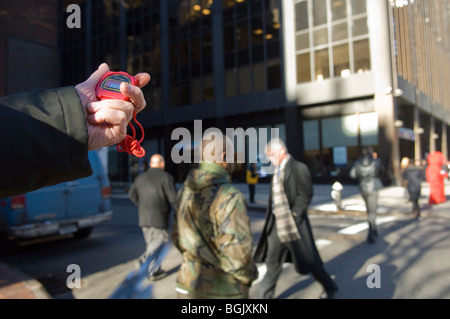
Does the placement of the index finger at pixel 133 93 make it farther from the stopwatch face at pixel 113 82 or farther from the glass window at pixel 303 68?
the glass window at pixel 303 68

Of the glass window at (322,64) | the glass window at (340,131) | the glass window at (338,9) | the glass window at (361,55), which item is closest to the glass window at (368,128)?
the glass window at (340,131)

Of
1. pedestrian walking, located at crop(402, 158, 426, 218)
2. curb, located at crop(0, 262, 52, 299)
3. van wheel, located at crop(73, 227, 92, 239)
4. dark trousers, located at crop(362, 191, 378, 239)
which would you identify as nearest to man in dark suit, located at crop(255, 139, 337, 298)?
curb, located at crop(0, 262, 52, 299)

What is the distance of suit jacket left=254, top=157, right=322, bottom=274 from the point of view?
408 cm

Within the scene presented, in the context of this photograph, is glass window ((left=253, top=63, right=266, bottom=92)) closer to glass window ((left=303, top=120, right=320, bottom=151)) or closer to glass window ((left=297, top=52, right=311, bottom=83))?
glass window ((left=297, top=52, right=311, bottom=83))

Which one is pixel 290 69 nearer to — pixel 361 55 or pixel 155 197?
pixel 361 55

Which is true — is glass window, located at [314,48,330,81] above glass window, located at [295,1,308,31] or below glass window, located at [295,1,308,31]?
below

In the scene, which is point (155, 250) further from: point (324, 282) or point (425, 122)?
point (425, 122)

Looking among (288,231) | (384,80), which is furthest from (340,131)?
(288,231)

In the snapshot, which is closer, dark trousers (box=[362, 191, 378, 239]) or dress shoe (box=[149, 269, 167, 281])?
dress shoe (box=[149, 269, 167, 281])

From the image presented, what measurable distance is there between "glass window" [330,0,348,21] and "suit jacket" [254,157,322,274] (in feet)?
64.2

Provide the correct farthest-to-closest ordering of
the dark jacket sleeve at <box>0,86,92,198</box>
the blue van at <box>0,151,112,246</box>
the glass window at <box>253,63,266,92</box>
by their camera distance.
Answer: the glass window at <box>253,63,266,92</box>
the blue van at <box>0,151,112,246</box>
the dark jacket sleeve at <box>0,86,92,198</box>

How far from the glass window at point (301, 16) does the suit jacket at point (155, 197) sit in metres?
20.0

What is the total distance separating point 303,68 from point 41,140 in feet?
75.3

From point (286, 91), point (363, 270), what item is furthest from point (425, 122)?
point (363, 270)
